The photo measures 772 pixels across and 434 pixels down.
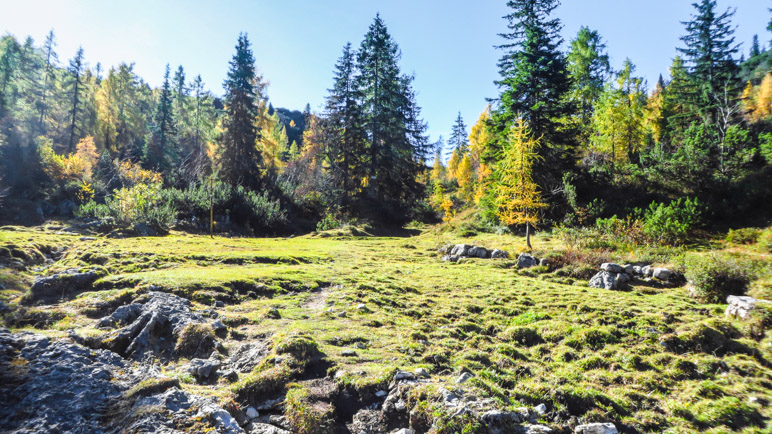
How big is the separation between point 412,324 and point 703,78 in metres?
46.6

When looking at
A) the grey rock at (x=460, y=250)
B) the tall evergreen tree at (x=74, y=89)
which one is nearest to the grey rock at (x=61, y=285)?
the grey rock at (x=460, y=250)

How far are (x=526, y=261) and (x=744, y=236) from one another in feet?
30.6

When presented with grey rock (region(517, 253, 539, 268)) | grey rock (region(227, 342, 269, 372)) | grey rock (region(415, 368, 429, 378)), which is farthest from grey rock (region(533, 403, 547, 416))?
grey rock (region(517, 253, 539, 268))

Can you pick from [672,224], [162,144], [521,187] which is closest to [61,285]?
[521,187]

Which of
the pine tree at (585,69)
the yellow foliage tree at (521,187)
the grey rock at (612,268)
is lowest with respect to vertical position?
the grey rock at (612,268)

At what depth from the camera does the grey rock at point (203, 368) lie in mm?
4902

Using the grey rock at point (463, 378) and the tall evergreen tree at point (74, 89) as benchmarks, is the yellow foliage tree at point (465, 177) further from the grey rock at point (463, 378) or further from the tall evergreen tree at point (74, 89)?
the tall evergreen tree at point (74, 89)

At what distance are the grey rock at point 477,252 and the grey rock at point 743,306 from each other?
31.7ft

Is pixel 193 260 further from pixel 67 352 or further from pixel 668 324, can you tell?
pixel 668 324

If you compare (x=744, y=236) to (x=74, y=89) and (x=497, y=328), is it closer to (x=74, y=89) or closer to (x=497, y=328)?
(x=497, y=328)

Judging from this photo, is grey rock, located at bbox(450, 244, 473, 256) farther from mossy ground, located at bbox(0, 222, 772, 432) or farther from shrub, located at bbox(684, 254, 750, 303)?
shrub, located at bbox(684, 254, 750, 303)

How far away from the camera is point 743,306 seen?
777cm

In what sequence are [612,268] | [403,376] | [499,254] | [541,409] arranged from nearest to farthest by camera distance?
[541,409] → [403,376] → [612,268] → [499,254]

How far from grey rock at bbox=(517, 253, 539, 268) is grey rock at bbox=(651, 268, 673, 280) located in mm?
4290
